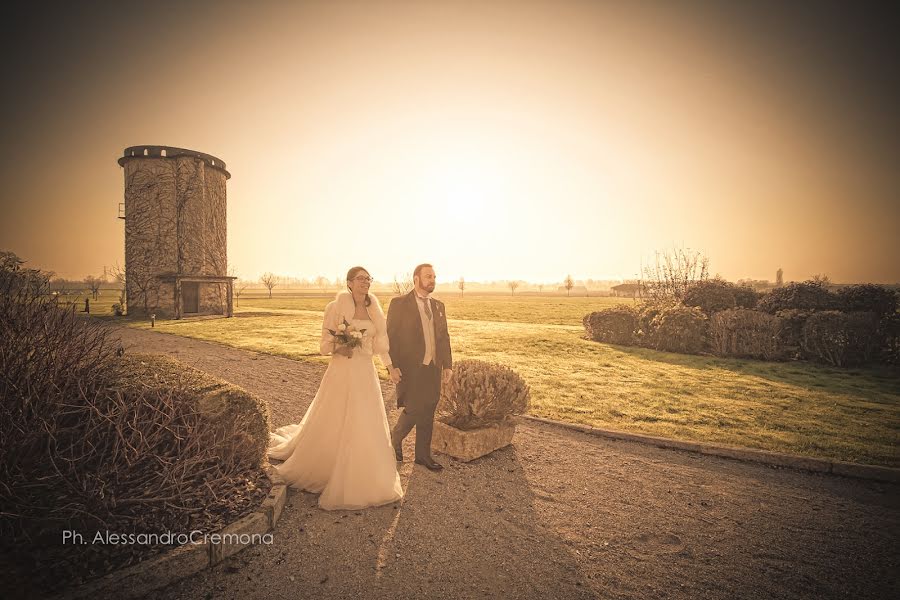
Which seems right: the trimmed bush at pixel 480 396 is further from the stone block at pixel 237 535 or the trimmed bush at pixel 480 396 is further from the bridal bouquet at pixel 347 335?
the stone block at pixel 237 535

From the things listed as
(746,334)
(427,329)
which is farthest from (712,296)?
(427,329)

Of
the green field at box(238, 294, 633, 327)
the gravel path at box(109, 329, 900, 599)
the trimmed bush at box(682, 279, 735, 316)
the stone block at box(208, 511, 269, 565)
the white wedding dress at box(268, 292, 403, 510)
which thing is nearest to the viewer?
the gravel path at box(109, 329, 900, 599)

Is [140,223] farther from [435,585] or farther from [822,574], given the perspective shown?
[822,574]

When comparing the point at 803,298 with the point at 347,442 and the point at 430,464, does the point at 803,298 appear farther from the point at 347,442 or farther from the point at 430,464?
the point at 347,442

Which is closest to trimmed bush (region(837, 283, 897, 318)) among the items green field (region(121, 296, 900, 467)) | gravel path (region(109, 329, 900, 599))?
green field (region(121, 296, 900, 467))

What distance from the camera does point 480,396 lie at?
580 cm

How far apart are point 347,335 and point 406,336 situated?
1011 mm

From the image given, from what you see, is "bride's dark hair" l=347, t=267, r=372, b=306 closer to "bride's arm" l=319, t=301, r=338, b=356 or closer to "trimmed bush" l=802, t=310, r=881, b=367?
"bride's arm" l=319, t=301, r=338, b=356

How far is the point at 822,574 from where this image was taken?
3.29 m

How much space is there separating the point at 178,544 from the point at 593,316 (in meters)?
17.2

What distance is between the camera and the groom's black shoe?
17.0ft

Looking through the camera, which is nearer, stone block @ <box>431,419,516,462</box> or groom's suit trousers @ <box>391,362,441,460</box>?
groom's suit trousers @ <box>391,362,441,460</box>

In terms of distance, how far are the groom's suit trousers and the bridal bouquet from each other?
109 centimetres

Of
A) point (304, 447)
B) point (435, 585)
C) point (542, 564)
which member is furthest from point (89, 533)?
point (542, 564)
